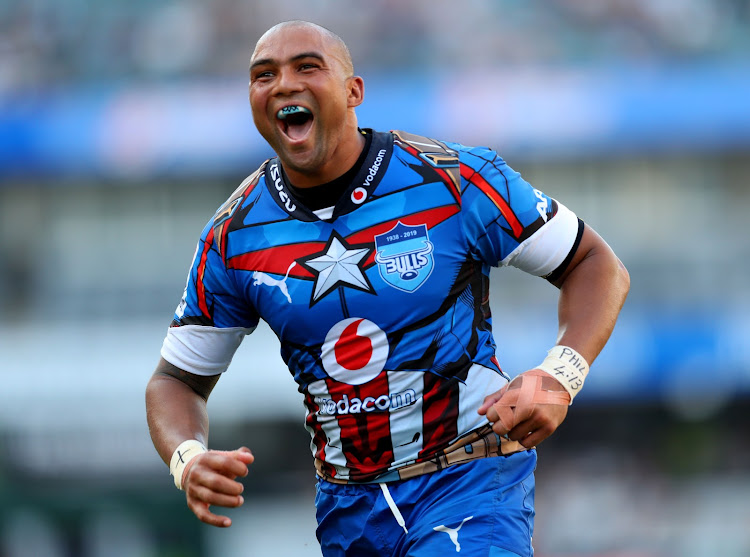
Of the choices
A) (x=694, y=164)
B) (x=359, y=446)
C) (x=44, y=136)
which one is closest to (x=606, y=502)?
(x=694, y=164)

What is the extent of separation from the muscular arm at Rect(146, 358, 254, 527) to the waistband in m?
0.56

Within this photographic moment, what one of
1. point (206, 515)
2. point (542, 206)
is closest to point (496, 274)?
point (542, 206)

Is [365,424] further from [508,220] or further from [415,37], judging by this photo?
[415,37]

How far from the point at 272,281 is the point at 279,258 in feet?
0.28

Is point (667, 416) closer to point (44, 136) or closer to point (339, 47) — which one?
point (44, 136)

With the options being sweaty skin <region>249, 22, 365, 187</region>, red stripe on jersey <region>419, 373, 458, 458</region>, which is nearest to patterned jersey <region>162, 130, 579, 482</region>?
red stripe on jersey <region>419, 373, 458, 458</region>

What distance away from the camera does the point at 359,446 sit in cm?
418

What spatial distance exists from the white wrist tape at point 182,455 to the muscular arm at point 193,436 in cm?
5

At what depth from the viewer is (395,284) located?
4117 millimetres

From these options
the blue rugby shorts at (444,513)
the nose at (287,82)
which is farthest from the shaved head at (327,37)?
the blue rugby shorts at (444,513)

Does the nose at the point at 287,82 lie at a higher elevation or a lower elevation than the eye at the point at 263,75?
lower

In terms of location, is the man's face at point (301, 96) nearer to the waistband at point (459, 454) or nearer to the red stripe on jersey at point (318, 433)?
the red stripe on jersey at point (318, 433)

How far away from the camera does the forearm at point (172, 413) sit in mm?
4305

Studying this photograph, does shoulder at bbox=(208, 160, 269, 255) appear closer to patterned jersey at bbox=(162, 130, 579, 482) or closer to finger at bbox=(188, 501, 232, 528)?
patterned jersey at bbox=(162, 130, 579, 482)
